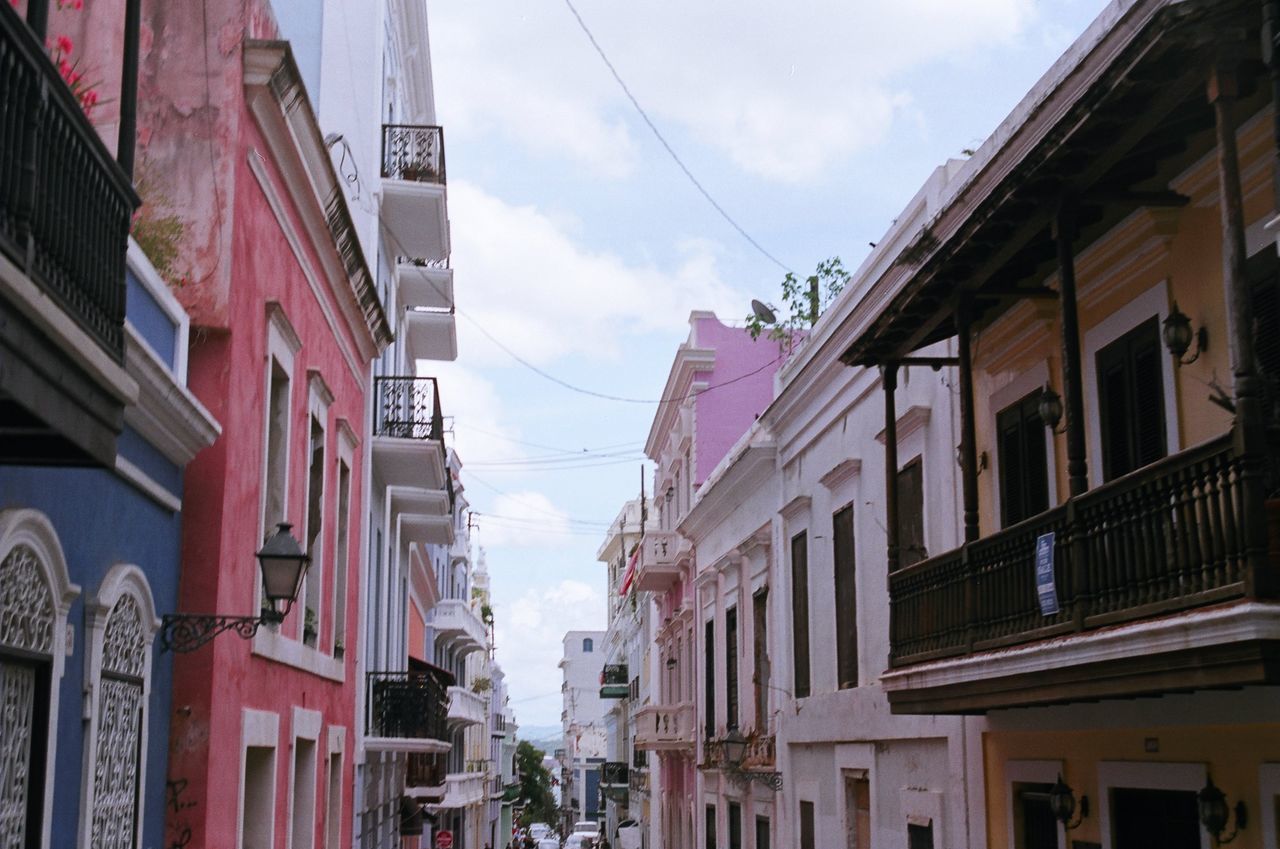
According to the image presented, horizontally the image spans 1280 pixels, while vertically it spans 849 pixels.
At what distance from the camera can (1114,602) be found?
301 inches

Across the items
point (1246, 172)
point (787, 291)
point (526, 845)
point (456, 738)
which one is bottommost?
point (526, 845)

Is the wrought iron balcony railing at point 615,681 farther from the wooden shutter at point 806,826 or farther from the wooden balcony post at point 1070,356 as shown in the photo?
the wooden balcony post at point 1070,356

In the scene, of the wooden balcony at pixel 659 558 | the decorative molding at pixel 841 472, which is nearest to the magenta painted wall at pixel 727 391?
the wooden balcony at pixel 659 558

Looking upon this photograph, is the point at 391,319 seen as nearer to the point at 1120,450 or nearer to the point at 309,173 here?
the point at 309,173

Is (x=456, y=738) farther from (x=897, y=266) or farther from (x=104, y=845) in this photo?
(x=104, y=845)

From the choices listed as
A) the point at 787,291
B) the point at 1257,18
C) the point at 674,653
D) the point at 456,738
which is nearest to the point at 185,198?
the point at 1257,18

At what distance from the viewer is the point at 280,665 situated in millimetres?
10352

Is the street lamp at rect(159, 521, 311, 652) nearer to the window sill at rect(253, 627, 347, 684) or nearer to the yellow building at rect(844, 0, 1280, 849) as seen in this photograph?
the window sill at rect(253, 627, 347, 684)

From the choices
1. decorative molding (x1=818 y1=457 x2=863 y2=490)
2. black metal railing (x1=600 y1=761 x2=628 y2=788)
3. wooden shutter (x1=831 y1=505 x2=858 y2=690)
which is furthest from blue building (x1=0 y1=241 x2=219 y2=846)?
black metal railing (x1=600 y1=761 x2=628 y2=788)

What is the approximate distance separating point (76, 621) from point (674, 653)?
23.1 meters

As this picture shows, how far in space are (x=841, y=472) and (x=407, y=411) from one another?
560 centimetres

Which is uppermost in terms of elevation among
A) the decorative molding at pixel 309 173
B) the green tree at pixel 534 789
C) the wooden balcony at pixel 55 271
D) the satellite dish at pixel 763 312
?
the satellite dish at pixel 763 312

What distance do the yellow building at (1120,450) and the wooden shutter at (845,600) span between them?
347cm

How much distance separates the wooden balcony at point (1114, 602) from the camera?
6.39 metres
